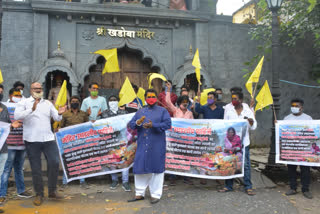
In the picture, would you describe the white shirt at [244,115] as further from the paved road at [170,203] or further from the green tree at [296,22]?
the green tree at [296,22]

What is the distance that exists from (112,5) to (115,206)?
755 centimetres

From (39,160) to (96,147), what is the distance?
107 centimetres

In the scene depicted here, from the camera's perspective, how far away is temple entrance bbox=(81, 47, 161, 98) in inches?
388

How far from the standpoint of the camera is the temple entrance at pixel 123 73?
9.86 meters

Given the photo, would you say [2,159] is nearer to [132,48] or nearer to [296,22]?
[132,48]

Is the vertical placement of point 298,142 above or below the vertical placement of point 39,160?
above

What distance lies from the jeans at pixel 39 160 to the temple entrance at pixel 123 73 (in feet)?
17.0

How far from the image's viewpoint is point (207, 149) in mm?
5172

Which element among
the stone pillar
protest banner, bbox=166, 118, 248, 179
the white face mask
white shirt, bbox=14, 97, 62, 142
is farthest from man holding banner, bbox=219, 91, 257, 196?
the stone pillar

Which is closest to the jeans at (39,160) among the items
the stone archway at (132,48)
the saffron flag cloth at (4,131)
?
the saffron flag cloth at (4,131)

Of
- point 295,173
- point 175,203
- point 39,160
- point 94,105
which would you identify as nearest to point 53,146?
point 39,160

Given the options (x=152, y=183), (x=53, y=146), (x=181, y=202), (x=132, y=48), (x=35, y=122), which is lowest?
(x=181, y=202)

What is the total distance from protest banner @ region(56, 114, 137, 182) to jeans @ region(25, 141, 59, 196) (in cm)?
46

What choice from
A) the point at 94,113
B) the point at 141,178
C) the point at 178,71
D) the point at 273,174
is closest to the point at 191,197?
the point at 141,178
